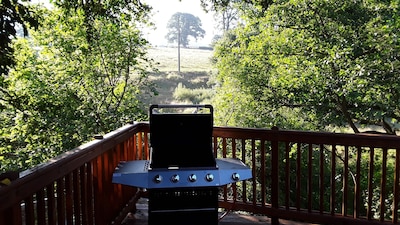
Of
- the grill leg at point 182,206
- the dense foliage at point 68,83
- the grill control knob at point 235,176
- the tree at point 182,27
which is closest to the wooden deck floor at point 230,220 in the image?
the grill leg at point 182,206

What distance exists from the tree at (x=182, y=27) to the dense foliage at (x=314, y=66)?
555 centimetres

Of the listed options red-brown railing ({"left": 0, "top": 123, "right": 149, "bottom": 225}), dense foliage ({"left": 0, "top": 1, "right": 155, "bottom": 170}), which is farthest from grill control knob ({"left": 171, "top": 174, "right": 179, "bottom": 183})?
dense foliage ({"left": 0, "top": 1, "right": 155, "bottom": 170})

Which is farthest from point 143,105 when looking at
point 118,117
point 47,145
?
point 47,145

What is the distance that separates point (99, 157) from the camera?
104 inches

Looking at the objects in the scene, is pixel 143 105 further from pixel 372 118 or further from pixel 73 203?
pixel 73 203

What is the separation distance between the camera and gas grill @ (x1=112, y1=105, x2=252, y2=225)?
8.45 feet

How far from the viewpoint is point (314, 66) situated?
7.21 metres

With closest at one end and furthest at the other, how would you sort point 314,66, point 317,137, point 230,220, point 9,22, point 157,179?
1. point 157,179
2. point 317,137
3. point 230,220
4. point 9,22
5. point 314,66

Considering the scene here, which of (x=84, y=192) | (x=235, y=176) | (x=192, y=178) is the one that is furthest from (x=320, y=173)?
(x=84, y=192)

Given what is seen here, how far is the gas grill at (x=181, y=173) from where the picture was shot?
2574mm

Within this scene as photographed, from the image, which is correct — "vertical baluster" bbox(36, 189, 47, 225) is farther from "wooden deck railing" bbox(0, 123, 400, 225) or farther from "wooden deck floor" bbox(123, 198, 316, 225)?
"wooden deck floor" bbox(123, 198, 316, 225)

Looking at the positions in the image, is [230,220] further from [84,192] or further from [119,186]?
[84,192]

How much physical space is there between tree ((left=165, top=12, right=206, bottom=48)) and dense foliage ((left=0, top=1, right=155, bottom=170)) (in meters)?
6.57

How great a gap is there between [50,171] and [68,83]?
7088 millimetres
